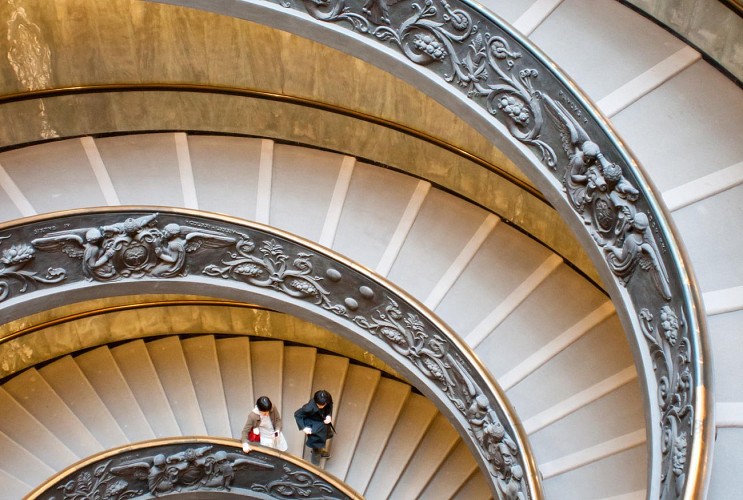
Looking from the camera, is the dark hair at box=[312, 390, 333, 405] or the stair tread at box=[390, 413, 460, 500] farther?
the stair tread at box=[390, 413, 460, 500]

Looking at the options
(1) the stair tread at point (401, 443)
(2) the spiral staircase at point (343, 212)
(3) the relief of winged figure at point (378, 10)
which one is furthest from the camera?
(1) the stair tread at point (401, 443)

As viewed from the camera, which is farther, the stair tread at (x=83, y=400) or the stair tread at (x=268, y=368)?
the stair tread at (x=268, y=368)

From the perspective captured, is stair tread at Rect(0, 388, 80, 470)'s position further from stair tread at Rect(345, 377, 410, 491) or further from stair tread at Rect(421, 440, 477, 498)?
stair tread at Rect(421, 440, 477, 498)

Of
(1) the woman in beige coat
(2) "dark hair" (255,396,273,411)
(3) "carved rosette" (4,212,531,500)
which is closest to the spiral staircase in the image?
(3) "carved rosette" (4,212,531,500)

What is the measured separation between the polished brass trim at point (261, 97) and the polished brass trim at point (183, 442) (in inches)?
164

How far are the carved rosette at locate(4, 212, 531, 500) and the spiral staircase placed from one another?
1.14 feet

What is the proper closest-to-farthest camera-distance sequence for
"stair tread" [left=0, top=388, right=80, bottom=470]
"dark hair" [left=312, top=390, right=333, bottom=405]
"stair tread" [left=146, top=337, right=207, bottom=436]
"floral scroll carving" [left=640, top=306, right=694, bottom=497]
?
1. "floral scroll carving" [left=640, top=306, right=694, bottom=497]
2. "dark hair" [left=312, top=390, right=333, bottom=405]
3. "stair tread" [left=0, top=388, right=80, bottom=470]
4. "stair tread" [left=146, top=337, right=207, bottom=436]

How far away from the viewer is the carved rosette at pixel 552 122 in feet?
18.6

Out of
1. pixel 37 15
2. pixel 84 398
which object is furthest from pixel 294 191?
pixel 84 398

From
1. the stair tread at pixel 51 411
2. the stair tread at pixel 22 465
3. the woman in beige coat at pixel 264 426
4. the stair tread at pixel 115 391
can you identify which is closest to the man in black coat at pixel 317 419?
the woman in beige coat at pixel 264 426

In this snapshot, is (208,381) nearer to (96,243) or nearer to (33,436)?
(33,436)

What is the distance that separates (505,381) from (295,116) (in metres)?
4.00

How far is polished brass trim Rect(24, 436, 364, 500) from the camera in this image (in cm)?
954

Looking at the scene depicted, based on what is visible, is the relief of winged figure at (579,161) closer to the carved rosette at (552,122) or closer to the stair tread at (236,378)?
the carved rosette at (552,122)
